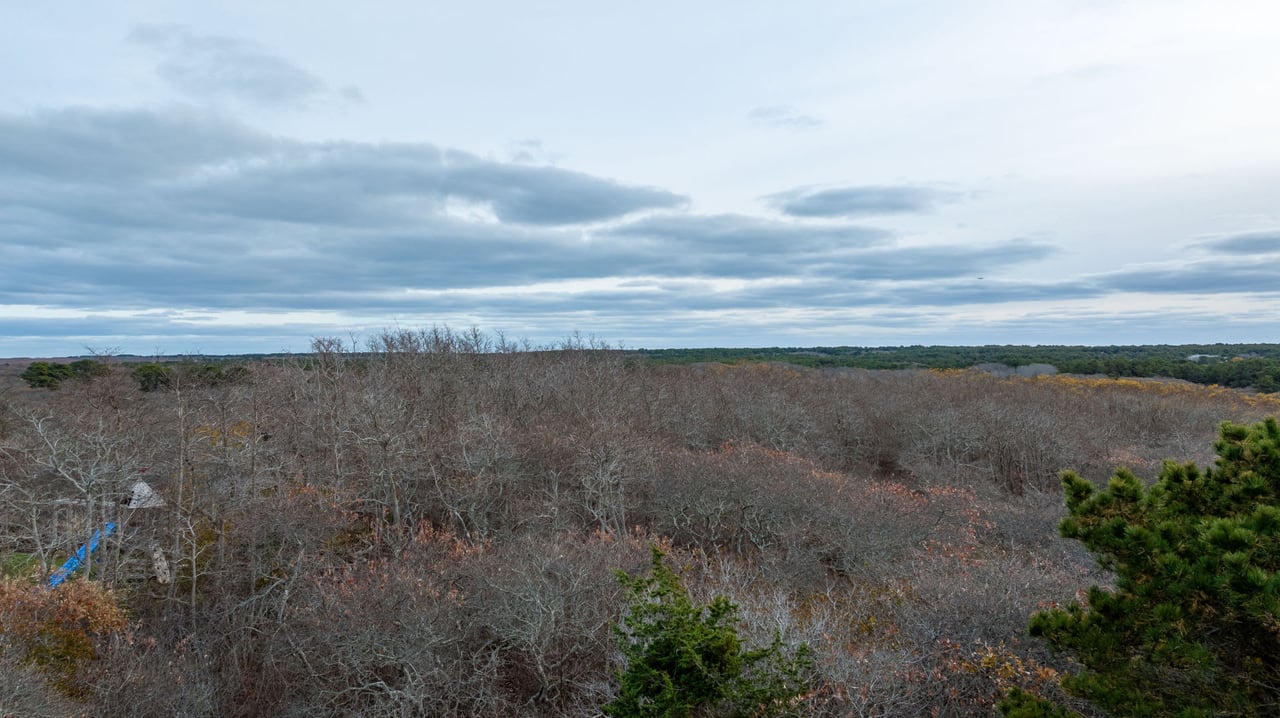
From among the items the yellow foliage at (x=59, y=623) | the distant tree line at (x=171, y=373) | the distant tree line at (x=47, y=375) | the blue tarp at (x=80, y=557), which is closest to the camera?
the yellow foliage at (x=59, y=623)

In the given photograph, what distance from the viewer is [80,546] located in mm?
22359

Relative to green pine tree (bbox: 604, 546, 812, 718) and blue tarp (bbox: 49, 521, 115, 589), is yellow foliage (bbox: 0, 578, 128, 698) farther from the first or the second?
green pine tree (bbox: 604, 546, 812, 718)

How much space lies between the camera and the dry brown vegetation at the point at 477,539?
13.6 metres

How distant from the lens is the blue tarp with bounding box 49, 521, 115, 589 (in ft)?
65.3

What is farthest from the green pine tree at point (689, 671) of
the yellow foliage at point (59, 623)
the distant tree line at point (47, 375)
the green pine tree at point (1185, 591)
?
the distant tree line at point (47, 375)

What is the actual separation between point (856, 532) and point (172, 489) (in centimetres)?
2599

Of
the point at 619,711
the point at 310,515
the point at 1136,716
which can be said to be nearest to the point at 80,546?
the point at 310,515

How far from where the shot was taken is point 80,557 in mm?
22672

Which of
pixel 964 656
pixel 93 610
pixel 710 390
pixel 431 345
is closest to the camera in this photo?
pixel 964 656

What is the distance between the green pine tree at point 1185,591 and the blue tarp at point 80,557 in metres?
24.1

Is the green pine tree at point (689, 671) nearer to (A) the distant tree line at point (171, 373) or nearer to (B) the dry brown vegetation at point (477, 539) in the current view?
(B) the dry brown vegetation at point (477, 539)

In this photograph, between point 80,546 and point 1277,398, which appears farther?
point 1277,398

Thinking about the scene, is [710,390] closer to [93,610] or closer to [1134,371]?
[93,610]

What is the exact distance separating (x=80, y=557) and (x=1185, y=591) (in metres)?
29.1
